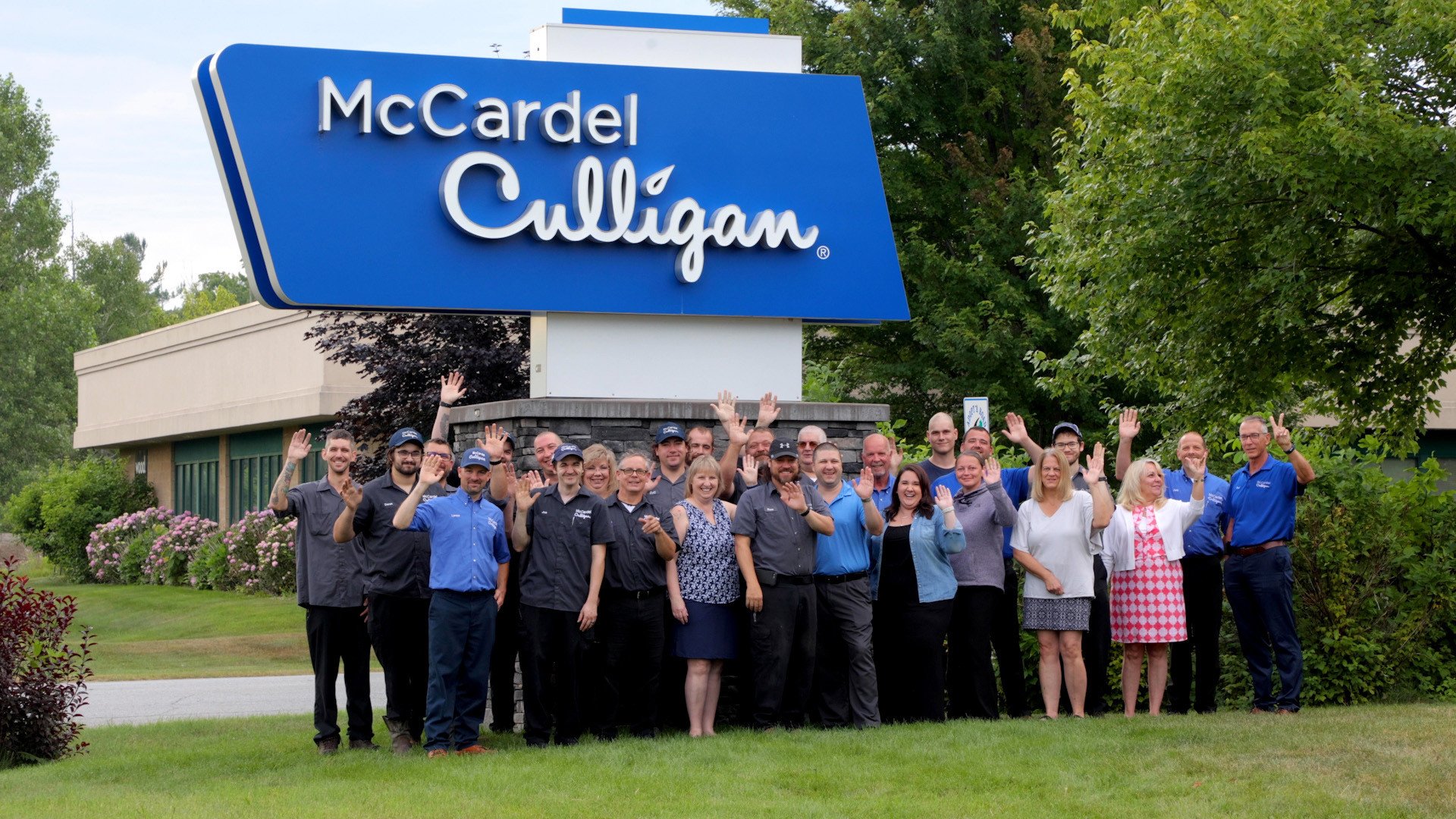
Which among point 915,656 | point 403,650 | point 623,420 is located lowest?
point 915,656

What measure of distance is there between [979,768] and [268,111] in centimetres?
631

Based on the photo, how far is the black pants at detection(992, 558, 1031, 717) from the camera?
10.3 meters

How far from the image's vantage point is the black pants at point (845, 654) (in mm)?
9734

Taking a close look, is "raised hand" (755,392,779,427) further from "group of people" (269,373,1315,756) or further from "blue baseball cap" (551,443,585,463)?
"blue baseball cap" (551,443,585,463)

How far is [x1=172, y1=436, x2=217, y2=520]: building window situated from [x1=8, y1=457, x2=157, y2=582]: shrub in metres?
1.72

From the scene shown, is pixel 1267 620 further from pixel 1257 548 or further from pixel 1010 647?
pixel 1010 647

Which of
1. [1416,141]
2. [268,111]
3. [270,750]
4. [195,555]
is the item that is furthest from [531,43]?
[195,555]

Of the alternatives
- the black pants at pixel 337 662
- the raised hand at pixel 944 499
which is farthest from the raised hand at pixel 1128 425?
the black pants at pixel 337 662

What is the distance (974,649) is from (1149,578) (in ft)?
4.06

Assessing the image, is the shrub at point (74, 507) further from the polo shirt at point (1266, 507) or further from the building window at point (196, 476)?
the polo shirt at point (1266, 507)

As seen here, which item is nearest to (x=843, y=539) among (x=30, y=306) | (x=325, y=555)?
(x=325, y=555)

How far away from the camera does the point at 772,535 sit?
9469mm

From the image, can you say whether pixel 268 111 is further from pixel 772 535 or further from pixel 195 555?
pixel 195 555

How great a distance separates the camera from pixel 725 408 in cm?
1039
